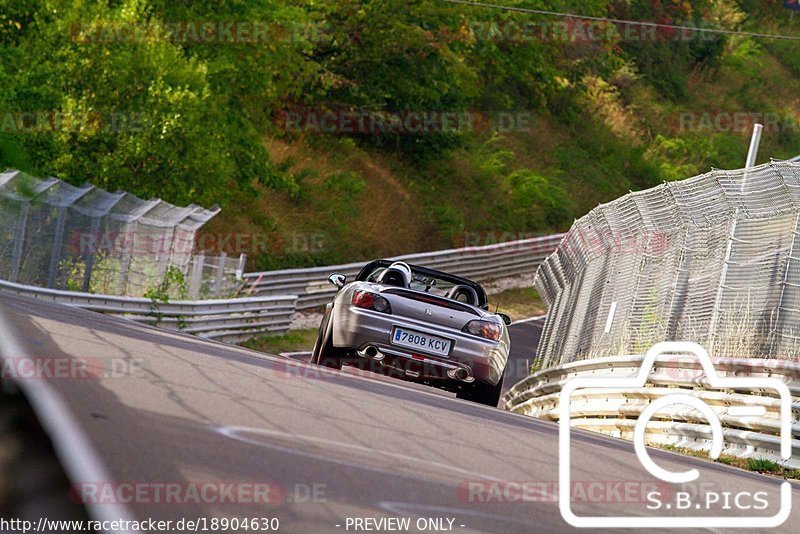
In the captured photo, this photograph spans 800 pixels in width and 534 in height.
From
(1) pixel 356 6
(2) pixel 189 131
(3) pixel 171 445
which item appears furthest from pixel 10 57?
(3) pixel 171 445

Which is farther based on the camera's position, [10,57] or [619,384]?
[10,57]

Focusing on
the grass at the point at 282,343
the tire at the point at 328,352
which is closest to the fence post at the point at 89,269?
the grass at the point at 282,343

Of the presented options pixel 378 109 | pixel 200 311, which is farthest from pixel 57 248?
pixel 378 109

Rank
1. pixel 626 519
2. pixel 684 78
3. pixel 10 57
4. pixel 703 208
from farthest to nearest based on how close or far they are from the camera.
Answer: pixel 684 78 < pixel 10 57 < pixel 703 208 < pixel 626 519

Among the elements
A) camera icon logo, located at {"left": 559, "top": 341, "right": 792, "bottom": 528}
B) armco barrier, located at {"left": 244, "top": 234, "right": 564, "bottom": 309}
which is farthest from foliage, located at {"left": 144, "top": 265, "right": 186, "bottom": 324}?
camera icon logo, located at {"left": 559, "top": 341, "right": 792, "bottom": 528}

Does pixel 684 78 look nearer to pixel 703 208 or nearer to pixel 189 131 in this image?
pixel 189 131

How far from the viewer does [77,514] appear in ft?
9.36

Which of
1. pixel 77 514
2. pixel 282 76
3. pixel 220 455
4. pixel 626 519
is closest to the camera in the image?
pixel 77 514

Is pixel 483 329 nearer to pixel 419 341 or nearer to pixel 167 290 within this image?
pixel 419 341

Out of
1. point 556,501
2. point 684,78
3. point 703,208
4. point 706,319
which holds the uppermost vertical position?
point 684,78

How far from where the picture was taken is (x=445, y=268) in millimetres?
33844

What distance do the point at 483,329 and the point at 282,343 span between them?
457 inches

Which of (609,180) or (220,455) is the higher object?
(609,180)

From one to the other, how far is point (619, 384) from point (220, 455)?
27.8 feet
